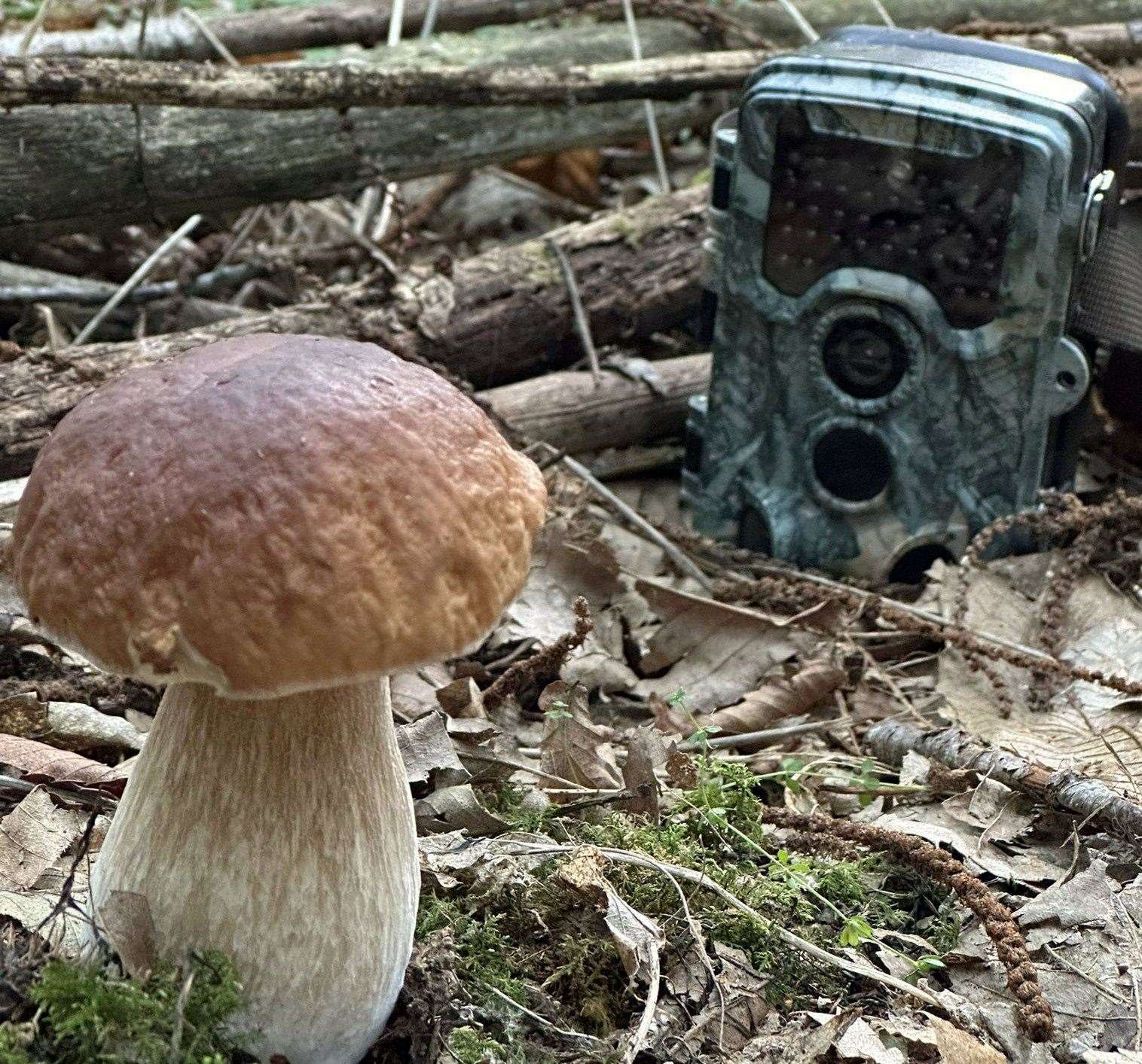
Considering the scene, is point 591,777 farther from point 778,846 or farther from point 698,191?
point 698,191

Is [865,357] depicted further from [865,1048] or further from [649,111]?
[865,1048]

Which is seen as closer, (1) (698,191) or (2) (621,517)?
(2) (621,517)

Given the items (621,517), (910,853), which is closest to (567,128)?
(621,517)

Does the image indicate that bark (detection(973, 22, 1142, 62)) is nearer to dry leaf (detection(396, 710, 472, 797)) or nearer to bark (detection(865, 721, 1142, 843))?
bark (detection(865, 721, 1142, 843))

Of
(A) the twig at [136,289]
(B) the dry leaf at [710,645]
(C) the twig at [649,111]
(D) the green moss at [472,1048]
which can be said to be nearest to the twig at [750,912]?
→ (D) the green moss at [472,1048]

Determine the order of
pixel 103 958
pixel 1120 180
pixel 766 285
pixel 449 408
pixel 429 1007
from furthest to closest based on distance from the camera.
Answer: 1. pixel 766 285
2. pixel 1120 180
3. pixel 429 1007
4. pixel 103 958
5. pixel 449 408
